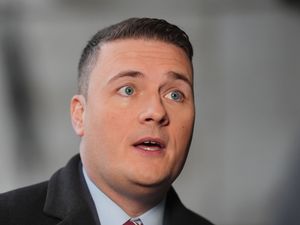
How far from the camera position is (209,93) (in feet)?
7.82

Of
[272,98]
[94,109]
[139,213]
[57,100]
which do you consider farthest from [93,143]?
[272,98]

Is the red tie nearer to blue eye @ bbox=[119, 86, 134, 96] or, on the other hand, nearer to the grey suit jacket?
the grey suit jacket

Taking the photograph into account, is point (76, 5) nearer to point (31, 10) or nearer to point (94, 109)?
point (31, 10)

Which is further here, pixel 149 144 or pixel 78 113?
pixel 78 113

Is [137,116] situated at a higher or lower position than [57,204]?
higher

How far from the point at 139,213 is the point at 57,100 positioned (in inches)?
48.9

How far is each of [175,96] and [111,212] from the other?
0.28 m

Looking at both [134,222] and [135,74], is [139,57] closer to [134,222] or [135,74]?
[135,74]

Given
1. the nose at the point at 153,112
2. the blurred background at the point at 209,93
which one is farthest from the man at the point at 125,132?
the blurred background at the point at 209,93

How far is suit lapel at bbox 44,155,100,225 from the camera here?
1.17 meters

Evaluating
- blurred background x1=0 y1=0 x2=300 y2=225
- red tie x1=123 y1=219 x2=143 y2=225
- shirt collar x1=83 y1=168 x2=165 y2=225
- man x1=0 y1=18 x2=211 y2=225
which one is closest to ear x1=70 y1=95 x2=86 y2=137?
man x1=0 y1=18 x2=211 y2=225

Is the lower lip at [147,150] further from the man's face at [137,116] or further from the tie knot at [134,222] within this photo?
the tie knot at [134,222]

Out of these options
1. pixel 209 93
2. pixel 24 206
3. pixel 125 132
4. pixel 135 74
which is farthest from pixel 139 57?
pixel 209 93

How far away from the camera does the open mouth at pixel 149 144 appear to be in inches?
44.1
